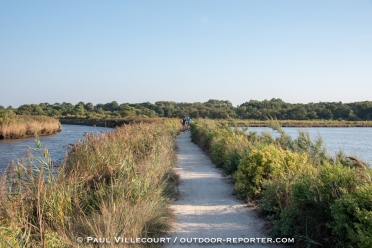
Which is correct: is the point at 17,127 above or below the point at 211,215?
above

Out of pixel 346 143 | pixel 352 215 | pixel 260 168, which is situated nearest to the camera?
pixel 352 215

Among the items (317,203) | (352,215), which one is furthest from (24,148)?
(352,215)

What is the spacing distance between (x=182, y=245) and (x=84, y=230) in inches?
59.0

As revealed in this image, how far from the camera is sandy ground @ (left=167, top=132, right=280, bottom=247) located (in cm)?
582

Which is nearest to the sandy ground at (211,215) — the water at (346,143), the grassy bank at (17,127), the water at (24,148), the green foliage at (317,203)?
the green foliage at (317,203)

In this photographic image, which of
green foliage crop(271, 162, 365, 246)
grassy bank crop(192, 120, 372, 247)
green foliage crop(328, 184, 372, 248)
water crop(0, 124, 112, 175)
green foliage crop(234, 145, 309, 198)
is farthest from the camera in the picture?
water crop(0, 124, 112, 175)

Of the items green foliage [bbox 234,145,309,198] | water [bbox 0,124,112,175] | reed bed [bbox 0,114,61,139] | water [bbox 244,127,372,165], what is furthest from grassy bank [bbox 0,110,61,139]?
green foliage [bbox 234,145,309,198]

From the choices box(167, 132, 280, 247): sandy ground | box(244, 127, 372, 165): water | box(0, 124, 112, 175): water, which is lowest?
box(0, 124, 112, 175): water

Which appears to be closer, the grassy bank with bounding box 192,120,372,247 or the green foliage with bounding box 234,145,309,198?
the grassy bank with bounding box 192,120,372,247

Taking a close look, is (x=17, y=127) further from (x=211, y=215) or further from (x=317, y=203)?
(x=317, y=203)

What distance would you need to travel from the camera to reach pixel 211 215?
702 cm

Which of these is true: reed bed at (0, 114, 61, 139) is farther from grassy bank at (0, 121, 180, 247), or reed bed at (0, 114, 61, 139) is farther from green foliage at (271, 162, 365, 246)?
green foliage at (271, 162, 365, 246)

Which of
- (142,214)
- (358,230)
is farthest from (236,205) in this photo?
(358,230)

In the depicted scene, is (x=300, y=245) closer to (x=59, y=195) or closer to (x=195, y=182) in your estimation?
(x=59, y=195)
